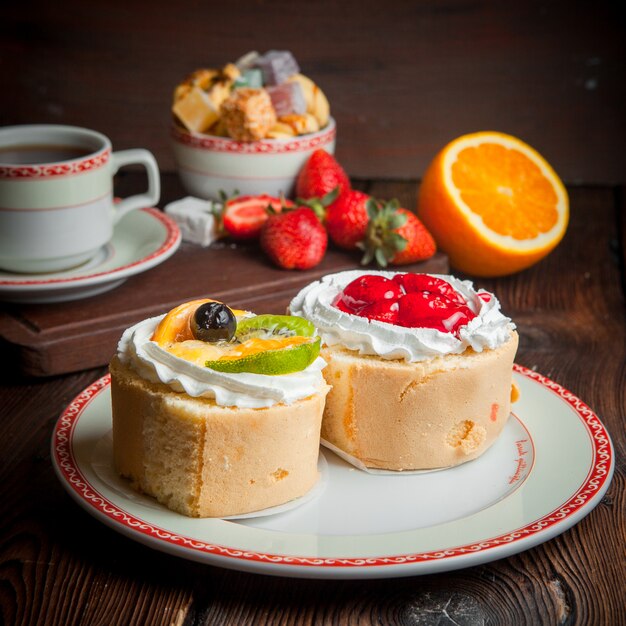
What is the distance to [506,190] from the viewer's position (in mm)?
2398

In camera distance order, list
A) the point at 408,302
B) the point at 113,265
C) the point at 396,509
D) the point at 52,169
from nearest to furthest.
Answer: the point at 396,509 → the point at 408,302 → the point at 52,169 → the point at 113,265

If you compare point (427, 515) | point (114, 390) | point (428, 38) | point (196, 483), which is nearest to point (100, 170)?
point (114, 390)

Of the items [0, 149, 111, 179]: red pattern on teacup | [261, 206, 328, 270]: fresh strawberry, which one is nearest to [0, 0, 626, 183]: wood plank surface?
[261, 206, 328, 270]: fresh strawberry

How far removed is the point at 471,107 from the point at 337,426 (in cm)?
182

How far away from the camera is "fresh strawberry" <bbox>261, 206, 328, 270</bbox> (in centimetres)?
218

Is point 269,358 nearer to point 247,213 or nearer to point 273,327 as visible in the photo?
point 273,327

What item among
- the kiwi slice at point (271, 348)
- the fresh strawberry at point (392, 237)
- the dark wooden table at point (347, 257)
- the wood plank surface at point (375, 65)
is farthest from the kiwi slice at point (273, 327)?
the wood plank surface at point (375, 65)

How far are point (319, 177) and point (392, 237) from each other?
12.4 inches

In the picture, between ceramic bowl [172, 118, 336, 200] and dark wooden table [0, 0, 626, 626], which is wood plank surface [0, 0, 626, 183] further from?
ceramic bowl [172, 118, 336, 200]

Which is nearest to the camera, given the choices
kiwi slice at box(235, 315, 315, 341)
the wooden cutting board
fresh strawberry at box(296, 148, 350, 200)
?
kiwi slice at box(235, 315, 315, 341)

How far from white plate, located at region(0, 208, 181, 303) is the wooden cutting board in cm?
2

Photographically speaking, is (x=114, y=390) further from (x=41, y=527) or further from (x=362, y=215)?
(x=362, y=215)

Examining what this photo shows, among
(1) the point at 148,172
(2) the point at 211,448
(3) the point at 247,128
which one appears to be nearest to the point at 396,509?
(2) the point at 211,448

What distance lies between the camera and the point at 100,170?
6.61ft
